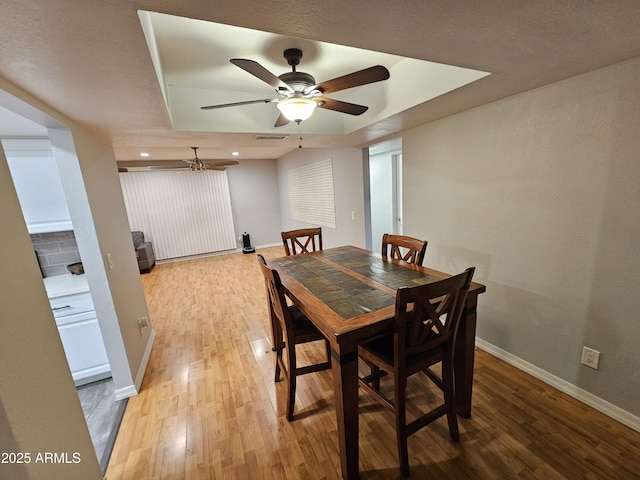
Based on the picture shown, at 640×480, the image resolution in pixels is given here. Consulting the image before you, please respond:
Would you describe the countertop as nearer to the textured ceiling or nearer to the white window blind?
the textured ceiling

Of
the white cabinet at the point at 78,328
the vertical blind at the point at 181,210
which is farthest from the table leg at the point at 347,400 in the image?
the vertical blind at the point at 181,210

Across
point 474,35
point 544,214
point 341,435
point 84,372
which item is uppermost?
point 474,35

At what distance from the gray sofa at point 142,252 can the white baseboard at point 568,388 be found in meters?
5.70

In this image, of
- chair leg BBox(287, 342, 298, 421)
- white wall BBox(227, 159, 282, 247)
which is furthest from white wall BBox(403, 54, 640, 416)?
white wall BBox(227, 159, 282, 247)

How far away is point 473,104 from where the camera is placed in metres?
1.96

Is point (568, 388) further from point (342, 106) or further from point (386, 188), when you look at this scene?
point (386, 188)

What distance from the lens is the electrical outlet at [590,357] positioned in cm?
159

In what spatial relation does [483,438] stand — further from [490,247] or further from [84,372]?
[84,372]

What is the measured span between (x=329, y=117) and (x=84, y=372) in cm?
326

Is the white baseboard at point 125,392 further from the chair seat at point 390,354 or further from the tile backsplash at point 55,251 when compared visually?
the chair seat at point 390,354

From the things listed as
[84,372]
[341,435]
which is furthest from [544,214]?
[84,372]

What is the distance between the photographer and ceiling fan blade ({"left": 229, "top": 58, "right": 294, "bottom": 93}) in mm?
1247

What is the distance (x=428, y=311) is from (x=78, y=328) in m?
2.57

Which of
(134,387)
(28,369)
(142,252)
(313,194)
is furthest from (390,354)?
(142,252)
